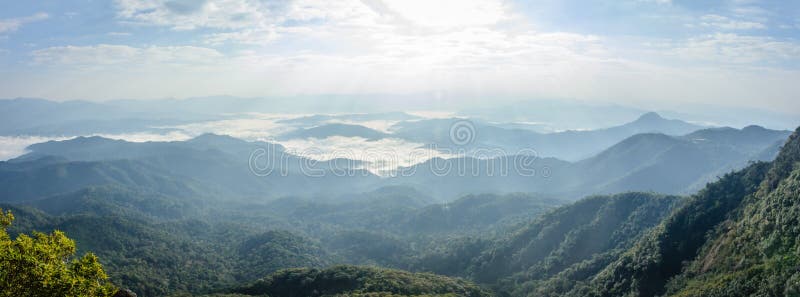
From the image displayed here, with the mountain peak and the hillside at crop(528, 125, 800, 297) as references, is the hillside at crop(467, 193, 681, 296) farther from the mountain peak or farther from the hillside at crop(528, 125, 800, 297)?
the mountain peak

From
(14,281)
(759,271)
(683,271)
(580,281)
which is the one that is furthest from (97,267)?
(580,281)

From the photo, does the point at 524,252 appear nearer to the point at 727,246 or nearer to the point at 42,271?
the point at 727,246

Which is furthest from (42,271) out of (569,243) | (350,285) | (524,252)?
(524,252)

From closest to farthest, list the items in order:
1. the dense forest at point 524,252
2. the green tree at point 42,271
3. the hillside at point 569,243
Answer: the green tree at point 42,271 → the dense forest at point 524,252 → the hillside at point 569,243

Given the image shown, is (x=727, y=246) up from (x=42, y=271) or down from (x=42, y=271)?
down

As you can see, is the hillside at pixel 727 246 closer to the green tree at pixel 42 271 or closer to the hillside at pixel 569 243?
the hillside at pixel 569 243

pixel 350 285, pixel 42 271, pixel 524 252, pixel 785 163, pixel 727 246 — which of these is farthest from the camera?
pixel 524 252

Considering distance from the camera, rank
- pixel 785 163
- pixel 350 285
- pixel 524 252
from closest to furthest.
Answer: pixel 785 163 < pixel 350 285 < pixel 524 252

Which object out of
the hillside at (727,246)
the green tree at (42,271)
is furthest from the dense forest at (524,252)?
the green tree at (42,271)

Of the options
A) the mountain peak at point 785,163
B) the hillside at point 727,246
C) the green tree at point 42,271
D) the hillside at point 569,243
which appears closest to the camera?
the green tree at point 42,271

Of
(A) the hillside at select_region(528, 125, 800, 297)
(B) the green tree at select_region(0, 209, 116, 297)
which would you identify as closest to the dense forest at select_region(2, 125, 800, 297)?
(A) the hillside at select_region(528, 125, 800, 297)
